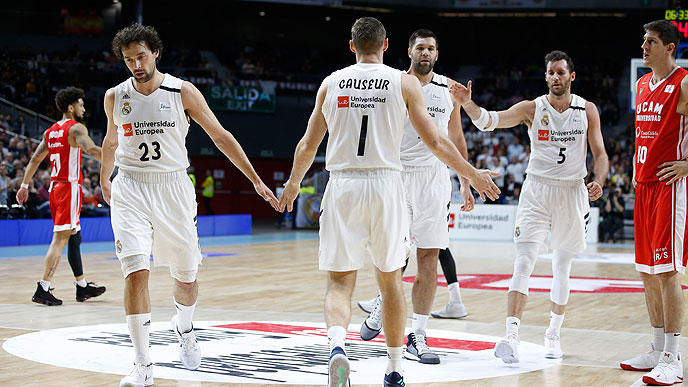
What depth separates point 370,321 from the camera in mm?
6688

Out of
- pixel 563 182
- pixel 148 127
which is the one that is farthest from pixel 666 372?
pixel 148 127

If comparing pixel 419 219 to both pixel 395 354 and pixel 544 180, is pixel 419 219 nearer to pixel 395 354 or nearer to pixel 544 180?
pixel 544 180

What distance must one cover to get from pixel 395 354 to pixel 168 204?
5.81 ft

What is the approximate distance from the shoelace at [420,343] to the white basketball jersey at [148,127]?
83.6 inches

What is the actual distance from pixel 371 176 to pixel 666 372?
239cm

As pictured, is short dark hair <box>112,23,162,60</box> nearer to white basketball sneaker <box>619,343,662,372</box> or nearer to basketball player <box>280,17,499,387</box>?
basketball player <box>280,17,499,387</box>

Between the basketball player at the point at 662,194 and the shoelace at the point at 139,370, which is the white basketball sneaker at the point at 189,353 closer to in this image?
the shoelace at the point at 139,370

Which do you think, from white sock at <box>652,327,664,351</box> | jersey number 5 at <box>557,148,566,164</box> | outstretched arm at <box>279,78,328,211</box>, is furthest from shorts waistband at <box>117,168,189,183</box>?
white sock at <box>652,327,664,351</box>

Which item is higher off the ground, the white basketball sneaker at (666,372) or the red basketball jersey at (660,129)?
the red basketball jersey at (660,129)

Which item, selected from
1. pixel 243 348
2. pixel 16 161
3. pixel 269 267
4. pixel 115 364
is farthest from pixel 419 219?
pixel 16 161

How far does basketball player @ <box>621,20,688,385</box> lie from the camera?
556 centimetres

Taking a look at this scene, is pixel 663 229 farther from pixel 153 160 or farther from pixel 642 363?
pixel 153 160

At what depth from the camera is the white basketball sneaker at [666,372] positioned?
17.2 feet

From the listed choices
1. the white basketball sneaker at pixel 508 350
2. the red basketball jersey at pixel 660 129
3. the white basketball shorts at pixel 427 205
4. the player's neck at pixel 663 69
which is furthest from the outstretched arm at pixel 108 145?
the player's neck at pixel 663 69
